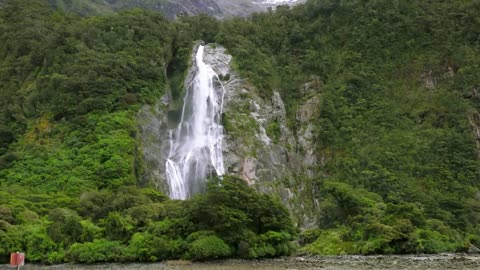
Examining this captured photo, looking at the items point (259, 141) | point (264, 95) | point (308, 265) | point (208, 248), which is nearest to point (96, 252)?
point (208, 248)

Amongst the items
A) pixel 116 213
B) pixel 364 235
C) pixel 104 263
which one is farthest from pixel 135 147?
pixel 364 235

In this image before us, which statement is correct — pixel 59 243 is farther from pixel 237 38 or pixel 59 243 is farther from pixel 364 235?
pixel 237 38

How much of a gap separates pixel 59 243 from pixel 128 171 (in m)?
13.7

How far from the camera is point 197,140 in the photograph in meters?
57.8

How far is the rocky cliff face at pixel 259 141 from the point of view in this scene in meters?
55.8

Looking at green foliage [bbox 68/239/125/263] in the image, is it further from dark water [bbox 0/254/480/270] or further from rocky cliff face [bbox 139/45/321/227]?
rocky cliff face [bbox 139/45/321/227]

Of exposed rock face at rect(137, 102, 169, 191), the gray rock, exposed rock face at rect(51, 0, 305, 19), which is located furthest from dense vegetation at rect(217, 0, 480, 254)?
exposed rock face at rect(51, 0, 305, 19)

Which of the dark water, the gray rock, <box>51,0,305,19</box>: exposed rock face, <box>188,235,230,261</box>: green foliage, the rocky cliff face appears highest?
<box>51,0,305,19</box>: exposed rock face

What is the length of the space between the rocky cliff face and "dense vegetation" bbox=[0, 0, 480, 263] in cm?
159

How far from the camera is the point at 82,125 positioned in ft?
176

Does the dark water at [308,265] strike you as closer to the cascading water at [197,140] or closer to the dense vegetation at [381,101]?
the dense vegetation at [381,101]

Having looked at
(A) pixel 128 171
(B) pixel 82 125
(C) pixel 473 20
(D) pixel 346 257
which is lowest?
(D) pixel 346 257

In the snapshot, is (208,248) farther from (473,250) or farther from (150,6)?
(150,6)

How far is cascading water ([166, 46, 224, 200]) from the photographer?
53.2m
